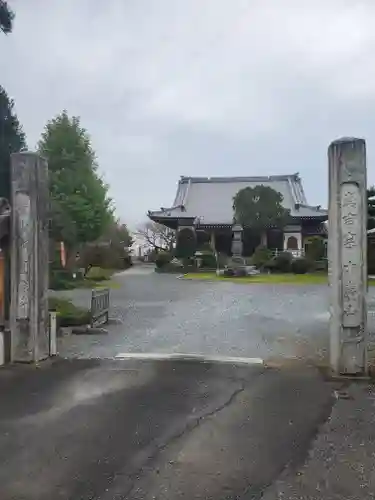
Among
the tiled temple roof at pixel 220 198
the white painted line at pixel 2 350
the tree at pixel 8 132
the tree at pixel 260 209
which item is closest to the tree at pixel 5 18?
the tree at pixel 8 132

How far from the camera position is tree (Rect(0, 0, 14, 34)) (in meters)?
10.1

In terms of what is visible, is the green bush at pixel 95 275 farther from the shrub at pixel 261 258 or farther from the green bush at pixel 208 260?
the shrub at pixel 261 258

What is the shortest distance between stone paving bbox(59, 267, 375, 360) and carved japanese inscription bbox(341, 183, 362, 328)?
1501 millimetres

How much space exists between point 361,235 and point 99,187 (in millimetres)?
20264

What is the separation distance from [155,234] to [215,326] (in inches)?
1409

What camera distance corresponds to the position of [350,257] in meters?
5.54

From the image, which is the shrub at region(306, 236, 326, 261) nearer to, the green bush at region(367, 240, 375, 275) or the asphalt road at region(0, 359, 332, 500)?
the green bush at region(367, 240, 375, 275)

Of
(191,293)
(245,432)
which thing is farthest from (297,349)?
(191,293)

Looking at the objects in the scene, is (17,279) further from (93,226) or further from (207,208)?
(207,208)

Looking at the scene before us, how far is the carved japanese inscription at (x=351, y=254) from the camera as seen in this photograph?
5523 millimetres

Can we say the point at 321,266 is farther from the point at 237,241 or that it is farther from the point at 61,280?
the point at 61,280

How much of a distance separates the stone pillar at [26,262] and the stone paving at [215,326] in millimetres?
905

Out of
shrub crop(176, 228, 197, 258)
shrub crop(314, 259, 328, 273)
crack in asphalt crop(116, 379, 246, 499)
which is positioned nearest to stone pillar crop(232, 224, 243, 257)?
shrub crop(176, 228, 197, 258)

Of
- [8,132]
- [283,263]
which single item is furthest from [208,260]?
[8,132]
